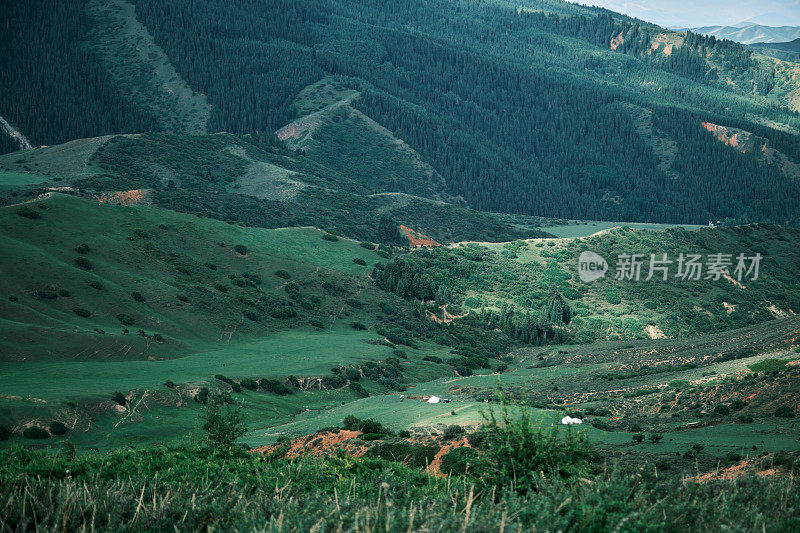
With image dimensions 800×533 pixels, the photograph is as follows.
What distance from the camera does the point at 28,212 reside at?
7594cm

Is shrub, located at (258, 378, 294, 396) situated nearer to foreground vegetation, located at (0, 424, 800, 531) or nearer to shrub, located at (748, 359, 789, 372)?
shrub, located at (748, 359, 789, 372)

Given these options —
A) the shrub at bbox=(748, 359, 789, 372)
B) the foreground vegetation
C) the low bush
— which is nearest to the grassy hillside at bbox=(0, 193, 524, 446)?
the foreground vegetation

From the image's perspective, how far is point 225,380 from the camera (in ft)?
175

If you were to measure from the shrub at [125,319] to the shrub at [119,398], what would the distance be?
19678 millimetres

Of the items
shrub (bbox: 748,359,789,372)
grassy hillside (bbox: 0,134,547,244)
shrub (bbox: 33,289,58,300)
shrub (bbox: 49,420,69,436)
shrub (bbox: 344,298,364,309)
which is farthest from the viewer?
grassy hillside (bbox: 0,134,547,244)

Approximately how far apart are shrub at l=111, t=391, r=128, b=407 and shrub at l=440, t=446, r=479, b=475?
2519 centimetres

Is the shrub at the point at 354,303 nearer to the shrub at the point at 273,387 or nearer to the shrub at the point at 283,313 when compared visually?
the shrub at the point at 283,313

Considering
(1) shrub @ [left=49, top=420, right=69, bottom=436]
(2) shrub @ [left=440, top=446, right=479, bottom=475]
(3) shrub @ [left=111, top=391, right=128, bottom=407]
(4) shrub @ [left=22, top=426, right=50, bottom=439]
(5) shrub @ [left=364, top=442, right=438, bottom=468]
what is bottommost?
(3) shrub @ [left=111, top=391, right=128, bottom=407]

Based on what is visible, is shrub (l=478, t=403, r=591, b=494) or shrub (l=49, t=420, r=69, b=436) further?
shrub (l=49, t=420, r=69, b=436)

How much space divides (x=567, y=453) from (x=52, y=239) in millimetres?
68764

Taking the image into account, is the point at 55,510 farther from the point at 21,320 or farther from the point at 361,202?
the point at 361,202

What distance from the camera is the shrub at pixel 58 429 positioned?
125 ft

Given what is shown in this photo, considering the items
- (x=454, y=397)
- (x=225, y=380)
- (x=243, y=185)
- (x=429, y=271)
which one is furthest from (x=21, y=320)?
(x=243, y=185)

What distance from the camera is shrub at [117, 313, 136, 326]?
62.2 metres
